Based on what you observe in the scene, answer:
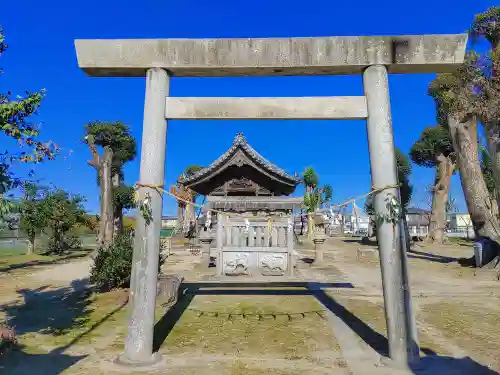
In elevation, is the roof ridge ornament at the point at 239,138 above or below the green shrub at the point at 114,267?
above

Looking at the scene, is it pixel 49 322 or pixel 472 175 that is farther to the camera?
pixel 472 175

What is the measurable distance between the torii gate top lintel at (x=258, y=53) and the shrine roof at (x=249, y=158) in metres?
12.1

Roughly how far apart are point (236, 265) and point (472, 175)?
1103cm

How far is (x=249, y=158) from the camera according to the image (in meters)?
17.3

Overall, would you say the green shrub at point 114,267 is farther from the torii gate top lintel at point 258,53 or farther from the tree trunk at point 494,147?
the tree trunk at point 494,147

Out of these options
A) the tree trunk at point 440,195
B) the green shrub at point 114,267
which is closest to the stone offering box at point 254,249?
the green shrub at point 114,267

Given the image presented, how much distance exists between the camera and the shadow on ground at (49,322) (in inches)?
178

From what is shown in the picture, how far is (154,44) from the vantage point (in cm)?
504

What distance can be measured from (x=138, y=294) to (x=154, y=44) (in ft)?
11.2

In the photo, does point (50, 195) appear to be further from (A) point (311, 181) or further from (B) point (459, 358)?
(A) point (311, 181)

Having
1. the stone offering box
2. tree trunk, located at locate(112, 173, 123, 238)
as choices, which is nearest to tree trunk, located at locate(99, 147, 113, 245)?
tree trunk, located at locate(112, 173, 123, 238)

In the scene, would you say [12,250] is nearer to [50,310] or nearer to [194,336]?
[50,310]

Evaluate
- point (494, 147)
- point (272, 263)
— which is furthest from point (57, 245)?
point (494, 147)

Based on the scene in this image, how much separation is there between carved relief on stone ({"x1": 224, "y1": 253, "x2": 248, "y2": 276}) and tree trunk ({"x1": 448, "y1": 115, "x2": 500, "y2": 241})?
10385 mm
